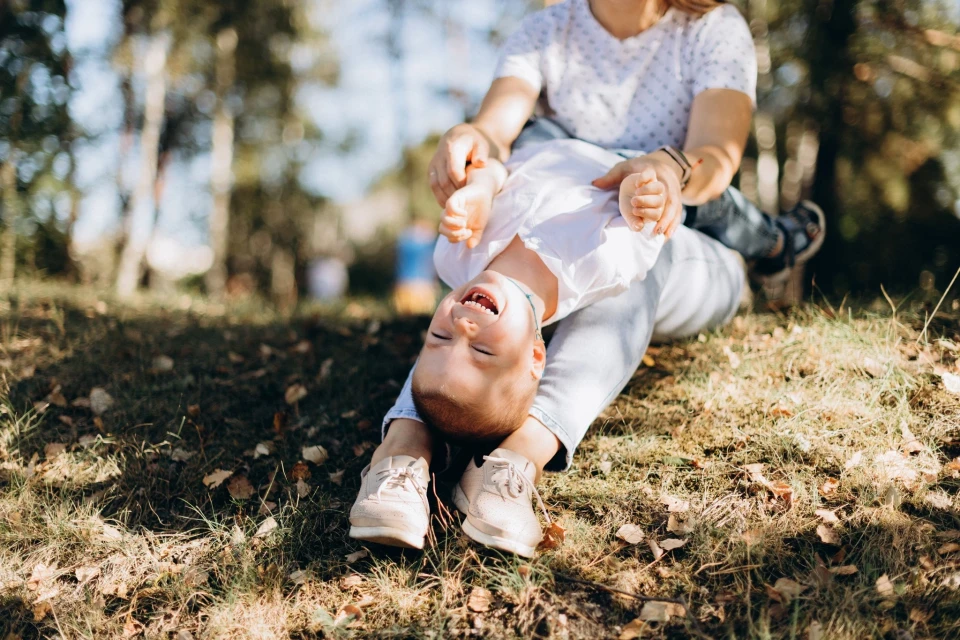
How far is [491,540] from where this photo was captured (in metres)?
1.81

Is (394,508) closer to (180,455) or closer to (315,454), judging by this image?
(315,454)

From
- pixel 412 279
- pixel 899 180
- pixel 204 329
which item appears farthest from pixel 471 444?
pixel 412 279

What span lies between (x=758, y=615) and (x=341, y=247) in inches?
760

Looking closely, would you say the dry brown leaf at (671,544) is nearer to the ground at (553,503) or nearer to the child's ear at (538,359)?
the ground at (553,503)

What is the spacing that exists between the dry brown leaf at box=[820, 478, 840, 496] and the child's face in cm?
98

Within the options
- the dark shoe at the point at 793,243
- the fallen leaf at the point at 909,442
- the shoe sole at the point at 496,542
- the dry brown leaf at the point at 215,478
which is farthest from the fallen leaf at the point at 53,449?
the dark shoe at the point at 793,243

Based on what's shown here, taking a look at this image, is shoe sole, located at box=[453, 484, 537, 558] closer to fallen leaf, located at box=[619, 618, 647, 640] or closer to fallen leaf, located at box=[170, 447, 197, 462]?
fallen leaf, located at box=[619, 618, 647, 640]

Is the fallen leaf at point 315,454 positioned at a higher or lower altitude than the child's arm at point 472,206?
lower

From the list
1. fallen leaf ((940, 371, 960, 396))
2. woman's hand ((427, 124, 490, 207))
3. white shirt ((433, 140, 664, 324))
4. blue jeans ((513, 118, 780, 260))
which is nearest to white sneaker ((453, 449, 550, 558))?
white shirt ((433, 140, 664, 324))

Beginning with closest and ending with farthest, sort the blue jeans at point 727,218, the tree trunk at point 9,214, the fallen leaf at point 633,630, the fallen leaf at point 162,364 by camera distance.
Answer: the fallen leaf at point 633,630 → the blue jeans at point 727,218 → the fallen leaf at point 162,364 → the tree trunk at point 9,214

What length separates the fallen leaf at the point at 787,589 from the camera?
1673 millimetres

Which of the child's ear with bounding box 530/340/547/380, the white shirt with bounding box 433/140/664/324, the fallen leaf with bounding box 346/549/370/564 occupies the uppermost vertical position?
the white shirt with bounding box 433/140/664/324

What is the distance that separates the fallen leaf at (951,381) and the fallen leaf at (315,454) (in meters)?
2.24

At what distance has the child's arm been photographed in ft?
6.81
